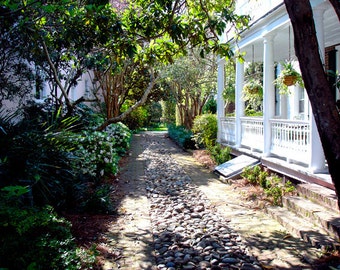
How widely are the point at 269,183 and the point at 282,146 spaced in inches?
41.8

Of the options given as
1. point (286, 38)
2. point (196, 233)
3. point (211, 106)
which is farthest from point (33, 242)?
point (211, 106)

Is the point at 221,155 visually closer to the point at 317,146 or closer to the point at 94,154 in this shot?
the point at 94,154

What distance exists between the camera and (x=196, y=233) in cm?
548

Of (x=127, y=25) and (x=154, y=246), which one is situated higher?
(x=127, y=25)

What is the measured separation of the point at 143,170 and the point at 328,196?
21.7 ft

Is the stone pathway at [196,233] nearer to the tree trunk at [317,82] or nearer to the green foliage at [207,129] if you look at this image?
the tree trunk at [317,82]

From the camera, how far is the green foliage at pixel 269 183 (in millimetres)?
6934

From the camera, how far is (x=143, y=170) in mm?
11375

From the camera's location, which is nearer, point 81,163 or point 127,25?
point 127,25

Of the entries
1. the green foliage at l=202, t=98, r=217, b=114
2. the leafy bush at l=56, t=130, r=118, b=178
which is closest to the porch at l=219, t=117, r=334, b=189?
the leafy bush at l=56, t=130, r=118, b=178

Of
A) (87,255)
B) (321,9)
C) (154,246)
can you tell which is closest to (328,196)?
→ (154,246)

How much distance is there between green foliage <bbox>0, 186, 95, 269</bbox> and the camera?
131 inches

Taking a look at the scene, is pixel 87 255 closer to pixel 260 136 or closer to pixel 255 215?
pixel 255 215

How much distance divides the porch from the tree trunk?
9.55ft
